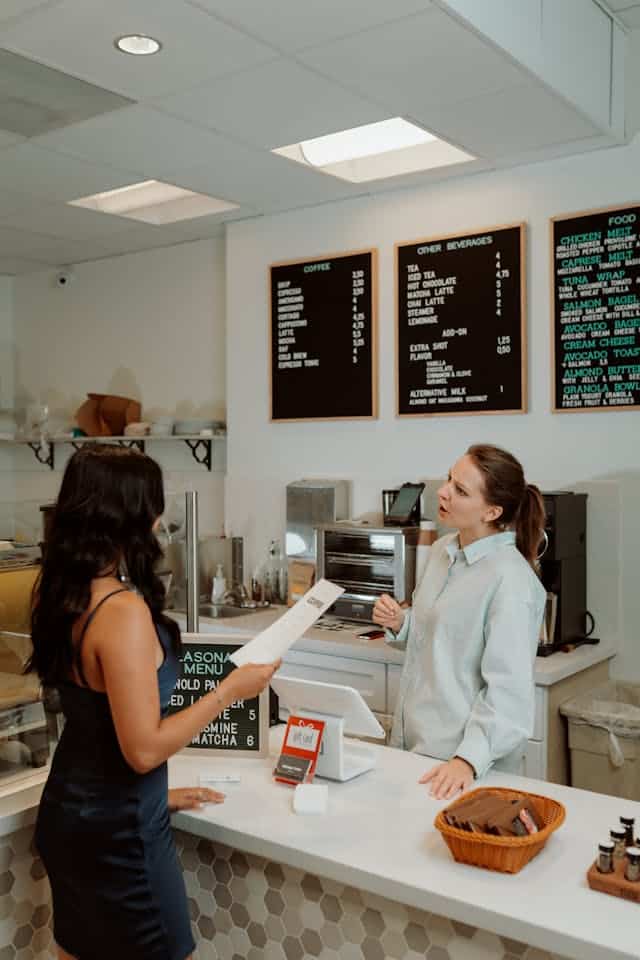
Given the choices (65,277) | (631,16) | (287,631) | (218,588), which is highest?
(631,16)

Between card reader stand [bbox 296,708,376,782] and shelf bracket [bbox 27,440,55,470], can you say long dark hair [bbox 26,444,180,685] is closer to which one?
card reader stand [bbox 296,708,376,782]

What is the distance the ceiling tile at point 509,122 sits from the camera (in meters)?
3.01

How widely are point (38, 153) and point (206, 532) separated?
206cm

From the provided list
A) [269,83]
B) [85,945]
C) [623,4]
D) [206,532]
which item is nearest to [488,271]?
[623,4]

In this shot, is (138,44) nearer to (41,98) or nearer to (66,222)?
(41,98)

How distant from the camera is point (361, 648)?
11.4ft

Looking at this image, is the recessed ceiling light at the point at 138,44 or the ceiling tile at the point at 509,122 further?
the ceiling tile at the point at 509,122

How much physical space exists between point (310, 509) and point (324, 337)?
77cm

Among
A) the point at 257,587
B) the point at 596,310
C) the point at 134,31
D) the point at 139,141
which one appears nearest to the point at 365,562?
the point at 257,587

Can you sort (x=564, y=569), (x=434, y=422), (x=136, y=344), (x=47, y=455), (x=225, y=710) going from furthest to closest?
(x=47, y=455)
(x=136, y=344)
(x=434, y=422)
(x=564, y=569)
(x=225, y=710)

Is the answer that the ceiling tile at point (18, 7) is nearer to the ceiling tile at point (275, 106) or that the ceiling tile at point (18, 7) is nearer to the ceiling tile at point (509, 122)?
the ceiling tile at point (275, 106)

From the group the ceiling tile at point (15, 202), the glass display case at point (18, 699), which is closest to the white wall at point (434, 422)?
the ceiling tile at point (15, 202)

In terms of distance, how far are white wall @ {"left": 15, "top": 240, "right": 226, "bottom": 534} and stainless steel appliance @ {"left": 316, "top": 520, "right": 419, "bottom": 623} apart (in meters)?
1.12

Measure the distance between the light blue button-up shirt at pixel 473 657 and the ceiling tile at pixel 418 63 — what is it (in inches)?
52.4
